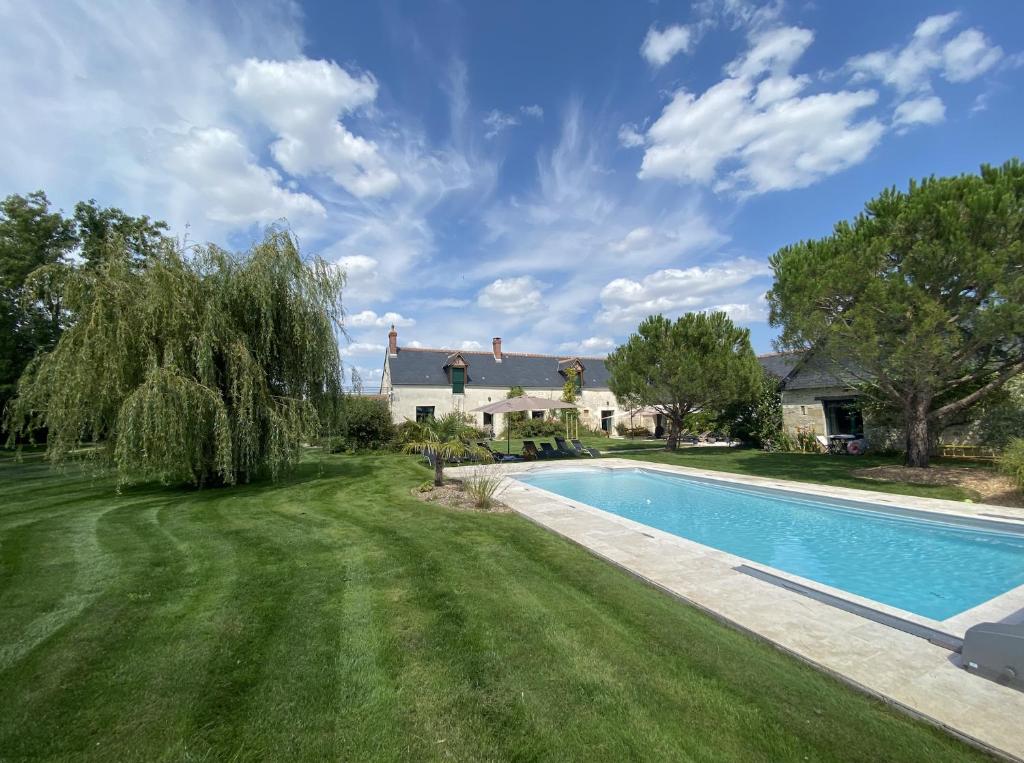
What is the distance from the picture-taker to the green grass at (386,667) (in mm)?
2320

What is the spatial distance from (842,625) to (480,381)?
2792 centimetres

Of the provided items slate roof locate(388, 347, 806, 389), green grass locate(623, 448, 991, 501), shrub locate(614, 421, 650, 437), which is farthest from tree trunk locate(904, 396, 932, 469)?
shrub locate(614, 421, 650, 437)

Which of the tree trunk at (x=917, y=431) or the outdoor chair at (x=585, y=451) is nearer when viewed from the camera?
the tree trunk at (x=917, y=431)

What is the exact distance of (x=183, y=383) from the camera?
28.0ft

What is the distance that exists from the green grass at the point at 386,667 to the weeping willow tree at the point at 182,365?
3.44 meters

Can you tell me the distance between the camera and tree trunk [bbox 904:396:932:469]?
11477 mm

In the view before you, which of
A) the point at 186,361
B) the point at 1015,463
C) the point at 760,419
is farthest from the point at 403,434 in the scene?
the point at 1015,463

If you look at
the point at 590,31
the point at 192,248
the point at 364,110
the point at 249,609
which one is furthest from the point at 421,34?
the point at 249,609

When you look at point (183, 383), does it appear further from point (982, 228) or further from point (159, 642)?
point (982, 228)

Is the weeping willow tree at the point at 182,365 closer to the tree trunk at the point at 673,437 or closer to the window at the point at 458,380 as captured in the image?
the tree trunk at the point at 673,437

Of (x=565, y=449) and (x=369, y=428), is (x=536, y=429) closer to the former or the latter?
(x=565, y=449)

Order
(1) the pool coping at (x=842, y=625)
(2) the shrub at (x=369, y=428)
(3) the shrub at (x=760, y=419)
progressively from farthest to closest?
1. (3) the shrub at (x=760, y=419)
2. (2) the shrub at (x=369, y=428)
3. (1) the pool coping at (x=842, y=625)

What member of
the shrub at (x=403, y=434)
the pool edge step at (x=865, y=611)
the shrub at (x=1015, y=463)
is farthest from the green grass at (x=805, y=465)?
the shrub at (x=403, y=434)

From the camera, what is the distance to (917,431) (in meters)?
11.6
